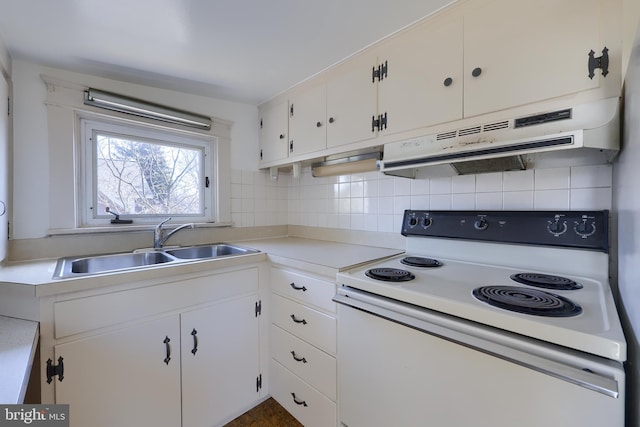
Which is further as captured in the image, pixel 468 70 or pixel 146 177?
pixel 146 177

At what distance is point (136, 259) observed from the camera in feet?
5.55

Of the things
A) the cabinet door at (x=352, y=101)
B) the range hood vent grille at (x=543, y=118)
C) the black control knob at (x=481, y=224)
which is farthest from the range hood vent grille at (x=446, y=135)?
the black control knob at (x=481, y=224)

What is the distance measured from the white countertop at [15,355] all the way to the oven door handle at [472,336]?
0.99 metres

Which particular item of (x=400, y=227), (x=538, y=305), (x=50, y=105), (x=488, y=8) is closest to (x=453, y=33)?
(x=488, y=8)

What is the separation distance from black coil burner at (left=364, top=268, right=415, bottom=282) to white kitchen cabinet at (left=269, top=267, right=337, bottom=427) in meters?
0.24

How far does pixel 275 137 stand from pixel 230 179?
526 millimetres

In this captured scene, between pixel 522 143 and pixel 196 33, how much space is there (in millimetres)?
1572

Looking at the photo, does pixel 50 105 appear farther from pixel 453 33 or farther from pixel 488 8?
pixel 488 8

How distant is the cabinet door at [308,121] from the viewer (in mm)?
1746

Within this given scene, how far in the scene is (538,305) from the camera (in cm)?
76

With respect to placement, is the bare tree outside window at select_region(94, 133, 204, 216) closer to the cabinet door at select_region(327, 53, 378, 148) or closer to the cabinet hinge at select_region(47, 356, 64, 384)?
the cabinet hinge at select_region(47, 356, 64, 384)

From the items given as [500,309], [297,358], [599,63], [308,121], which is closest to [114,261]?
[297,358]

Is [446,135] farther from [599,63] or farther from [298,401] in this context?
[298,401]

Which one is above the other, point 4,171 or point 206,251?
point 4,171
